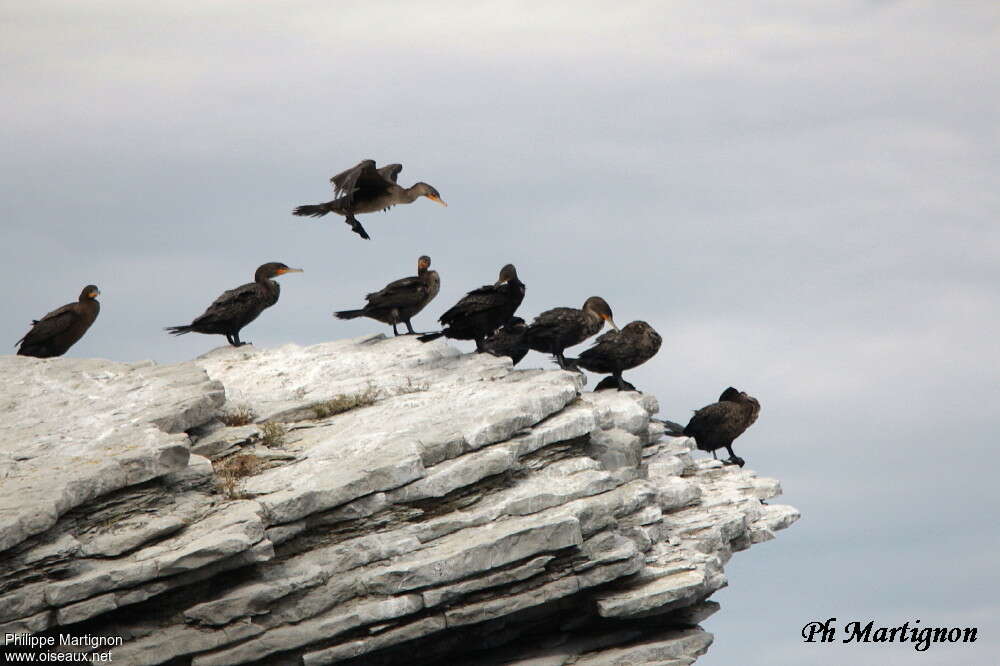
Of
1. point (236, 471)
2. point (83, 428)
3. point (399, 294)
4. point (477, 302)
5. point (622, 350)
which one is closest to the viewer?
point (236, 471)

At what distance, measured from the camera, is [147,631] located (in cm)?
1473

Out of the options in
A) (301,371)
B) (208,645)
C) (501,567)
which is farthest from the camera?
(301,371)

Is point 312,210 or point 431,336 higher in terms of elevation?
point 312,210

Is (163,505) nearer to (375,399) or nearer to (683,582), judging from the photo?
(375,399)

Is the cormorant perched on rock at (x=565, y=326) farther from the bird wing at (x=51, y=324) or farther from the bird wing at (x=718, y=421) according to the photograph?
the bird wing at (x=51, y=324)

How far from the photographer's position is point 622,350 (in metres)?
21.3

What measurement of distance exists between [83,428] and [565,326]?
7.60 meters

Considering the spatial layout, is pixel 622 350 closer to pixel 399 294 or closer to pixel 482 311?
pixel 482 311

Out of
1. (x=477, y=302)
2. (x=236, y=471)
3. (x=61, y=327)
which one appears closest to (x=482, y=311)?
(x=477, y=302)

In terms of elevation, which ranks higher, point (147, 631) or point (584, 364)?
point (584, 364)

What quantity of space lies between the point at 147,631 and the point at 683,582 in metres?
6.68

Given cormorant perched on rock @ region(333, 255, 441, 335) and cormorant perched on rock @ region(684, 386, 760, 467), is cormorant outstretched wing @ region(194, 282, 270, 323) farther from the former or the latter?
cormorant perched on rock @ region(684, 386, 760, 467)

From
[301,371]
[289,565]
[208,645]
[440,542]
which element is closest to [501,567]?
[440,542]

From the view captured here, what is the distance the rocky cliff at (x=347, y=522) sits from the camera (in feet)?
47.4
